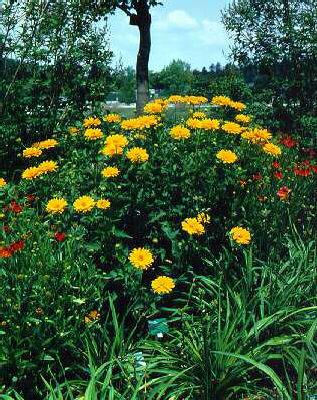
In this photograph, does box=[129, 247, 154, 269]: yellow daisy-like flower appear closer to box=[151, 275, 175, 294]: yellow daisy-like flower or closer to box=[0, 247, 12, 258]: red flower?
box=[151, 275, 175, 294]: yellow daisy-like flower

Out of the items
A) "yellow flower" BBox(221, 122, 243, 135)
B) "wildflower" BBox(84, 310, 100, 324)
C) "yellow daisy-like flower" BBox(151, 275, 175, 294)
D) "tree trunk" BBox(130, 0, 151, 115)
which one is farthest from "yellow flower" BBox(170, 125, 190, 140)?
"tree trunk" BBox(130, 0, 151, 115)

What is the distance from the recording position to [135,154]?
3365mm

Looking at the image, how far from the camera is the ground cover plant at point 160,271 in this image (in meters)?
2.58

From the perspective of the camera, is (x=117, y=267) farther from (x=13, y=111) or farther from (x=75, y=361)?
(x=13, y=111)

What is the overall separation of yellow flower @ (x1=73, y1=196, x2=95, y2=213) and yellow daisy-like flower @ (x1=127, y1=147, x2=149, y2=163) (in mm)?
376

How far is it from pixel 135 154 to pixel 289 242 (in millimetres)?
1307

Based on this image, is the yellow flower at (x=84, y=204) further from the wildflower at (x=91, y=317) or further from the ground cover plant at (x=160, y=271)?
the wildflower at (x=91, y=317)

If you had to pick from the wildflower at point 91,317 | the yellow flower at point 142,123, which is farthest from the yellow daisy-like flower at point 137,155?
the wildflower at point 91,317

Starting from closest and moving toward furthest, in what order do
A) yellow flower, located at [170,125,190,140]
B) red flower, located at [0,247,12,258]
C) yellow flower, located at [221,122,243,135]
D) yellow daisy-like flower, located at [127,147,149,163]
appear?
red flower, located at [0,247,12,258], yellow daisy-like flower, located at [127,147,149,163], yellow flower, located at [170,125,190,140], yellow flower, located at [221,122,243,135]

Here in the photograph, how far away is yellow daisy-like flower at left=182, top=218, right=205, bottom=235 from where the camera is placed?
3.23 meters

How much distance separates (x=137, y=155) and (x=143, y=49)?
44.4 ft

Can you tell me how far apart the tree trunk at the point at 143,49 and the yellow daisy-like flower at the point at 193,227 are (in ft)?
43.3

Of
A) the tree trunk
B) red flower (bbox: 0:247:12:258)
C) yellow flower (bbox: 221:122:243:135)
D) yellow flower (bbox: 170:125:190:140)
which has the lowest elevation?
red flower (bbox: 0:247:12:258)

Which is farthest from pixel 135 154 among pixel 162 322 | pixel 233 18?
pixel 233 18
